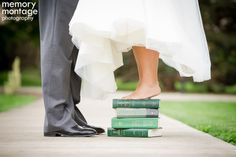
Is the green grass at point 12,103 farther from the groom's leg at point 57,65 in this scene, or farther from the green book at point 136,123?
the green book at point 136,123

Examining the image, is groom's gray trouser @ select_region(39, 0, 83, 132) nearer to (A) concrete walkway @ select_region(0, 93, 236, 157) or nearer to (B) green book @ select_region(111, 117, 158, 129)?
(A) concrete walkway @ select_region(0, 93, 236, 157)

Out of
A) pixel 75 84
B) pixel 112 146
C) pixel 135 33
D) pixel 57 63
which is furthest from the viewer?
pixel 75 84

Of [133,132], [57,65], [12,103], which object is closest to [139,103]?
[133,132]

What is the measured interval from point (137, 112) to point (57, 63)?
62 centimetres

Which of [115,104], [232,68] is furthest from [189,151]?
[232,68]

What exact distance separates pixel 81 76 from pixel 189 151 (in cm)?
117

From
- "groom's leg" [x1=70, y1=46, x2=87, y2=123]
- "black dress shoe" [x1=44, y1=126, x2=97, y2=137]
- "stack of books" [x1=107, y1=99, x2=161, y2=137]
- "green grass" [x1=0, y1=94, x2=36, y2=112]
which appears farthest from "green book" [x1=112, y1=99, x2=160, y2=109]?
"green grass" [x1=0, y1=94, x2=36, y2=112]

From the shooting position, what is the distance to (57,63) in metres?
4.52

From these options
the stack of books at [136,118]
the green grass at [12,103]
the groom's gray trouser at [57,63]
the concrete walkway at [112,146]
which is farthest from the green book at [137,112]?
the green grass at [12,103]

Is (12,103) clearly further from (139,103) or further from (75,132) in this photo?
(139,103)

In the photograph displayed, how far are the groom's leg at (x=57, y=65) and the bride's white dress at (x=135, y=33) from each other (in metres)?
0.15

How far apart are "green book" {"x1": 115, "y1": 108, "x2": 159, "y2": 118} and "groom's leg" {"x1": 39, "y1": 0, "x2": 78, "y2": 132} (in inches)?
12.9

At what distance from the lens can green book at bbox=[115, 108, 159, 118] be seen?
441cm

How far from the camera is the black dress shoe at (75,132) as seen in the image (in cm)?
447
